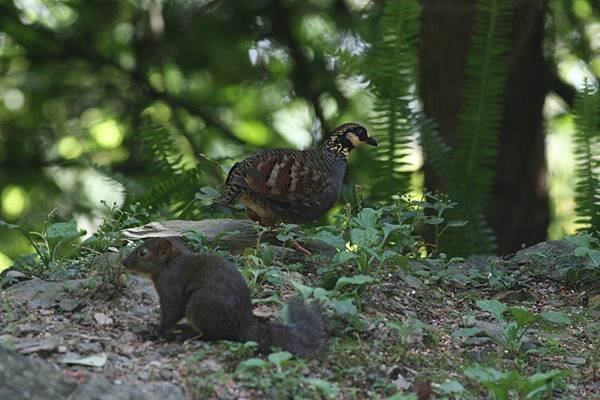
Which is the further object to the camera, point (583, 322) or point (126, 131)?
point (126, 131)

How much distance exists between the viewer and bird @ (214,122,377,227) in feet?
18.8

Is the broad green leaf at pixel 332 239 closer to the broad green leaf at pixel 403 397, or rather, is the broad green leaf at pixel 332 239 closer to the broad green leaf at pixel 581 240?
the broad green leaf at pixel 581 240

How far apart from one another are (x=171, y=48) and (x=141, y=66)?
30 cm

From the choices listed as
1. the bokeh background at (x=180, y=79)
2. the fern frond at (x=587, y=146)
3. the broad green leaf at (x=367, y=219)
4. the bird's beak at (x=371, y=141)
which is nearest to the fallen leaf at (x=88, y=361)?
the broad green leaf at (x=367, y=219)

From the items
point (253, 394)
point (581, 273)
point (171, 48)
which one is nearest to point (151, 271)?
point (253, 394)

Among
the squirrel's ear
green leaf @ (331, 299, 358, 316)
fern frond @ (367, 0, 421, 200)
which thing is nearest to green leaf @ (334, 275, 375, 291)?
green leaf @ (331, 299, 358, 316)

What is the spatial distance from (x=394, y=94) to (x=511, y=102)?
155cm

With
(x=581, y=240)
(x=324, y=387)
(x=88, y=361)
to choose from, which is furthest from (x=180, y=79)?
(x=324, y=387)

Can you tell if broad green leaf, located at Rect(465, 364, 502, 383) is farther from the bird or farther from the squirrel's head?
the bird

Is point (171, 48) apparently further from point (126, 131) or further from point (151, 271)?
point (151, 271)

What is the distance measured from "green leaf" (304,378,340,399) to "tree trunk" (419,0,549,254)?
425 cm

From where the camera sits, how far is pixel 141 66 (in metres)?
8.73

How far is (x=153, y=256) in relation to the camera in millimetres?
4445

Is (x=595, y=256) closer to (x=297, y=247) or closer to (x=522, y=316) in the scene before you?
(x=522, y=316)
